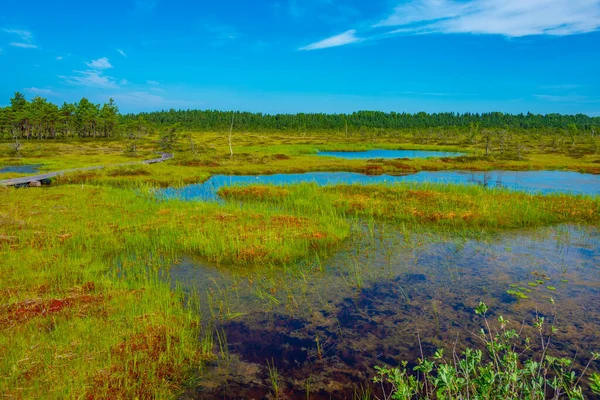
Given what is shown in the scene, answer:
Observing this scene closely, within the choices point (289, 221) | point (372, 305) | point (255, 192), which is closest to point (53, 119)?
point (255, 192)

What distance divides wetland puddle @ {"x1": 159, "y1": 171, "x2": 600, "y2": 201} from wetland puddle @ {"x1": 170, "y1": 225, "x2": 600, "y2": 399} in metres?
16.2

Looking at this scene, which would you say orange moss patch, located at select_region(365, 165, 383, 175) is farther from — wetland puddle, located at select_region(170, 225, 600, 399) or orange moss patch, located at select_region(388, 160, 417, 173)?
wetland puddle, located at select_region(170, 225, 600, 399)

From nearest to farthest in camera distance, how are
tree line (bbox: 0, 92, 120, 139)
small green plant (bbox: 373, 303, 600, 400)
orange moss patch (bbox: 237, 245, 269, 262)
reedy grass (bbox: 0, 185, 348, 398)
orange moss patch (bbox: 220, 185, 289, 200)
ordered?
small green plant (bbox: 373, 303, 600, 400)
reedy grass (bbox: 0, 185, 348, 398)
orange moss patch (bbox: 237, 245, 269, 262)
orange moss patch (bbox: 220, 185, 289, 200)
tree line (bbox: 0, 92, 120, 139)

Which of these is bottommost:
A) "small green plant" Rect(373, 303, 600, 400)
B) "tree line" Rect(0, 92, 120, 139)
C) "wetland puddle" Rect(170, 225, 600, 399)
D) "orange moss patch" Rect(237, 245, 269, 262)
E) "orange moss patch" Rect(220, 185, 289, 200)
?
"wetland puddle" Rect(170, 225, 600, 399)

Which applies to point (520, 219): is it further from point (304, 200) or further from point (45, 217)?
point (45, 217)

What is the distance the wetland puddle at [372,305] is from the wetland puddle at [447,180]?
53.1 feet

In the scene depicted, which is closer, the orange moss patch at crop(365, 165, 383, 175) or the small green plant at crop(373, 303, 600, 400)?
the small green plant at crop(373, 303, 600, 400)

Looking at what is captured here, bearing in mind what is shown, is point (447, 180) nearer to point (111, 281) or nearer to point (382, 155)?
point (111, 281)

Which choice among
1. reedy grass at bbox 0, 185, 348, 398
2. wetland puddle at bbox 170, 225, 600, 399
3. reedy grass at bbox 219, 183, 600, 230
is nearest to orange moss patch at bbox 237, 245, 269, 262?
reedy grass at bbox 0, 185, 348, 398

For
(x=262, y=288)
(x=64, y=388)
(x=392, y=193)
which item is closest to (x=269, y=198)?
(x=392, y=193)

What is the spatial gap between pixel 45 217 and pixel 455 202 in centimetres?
2416

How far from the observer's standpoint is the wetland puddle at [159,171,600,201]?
32.4 metres

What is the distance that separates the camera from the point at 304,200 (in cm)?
2522

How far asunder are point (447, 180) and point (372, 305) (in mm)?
29299
